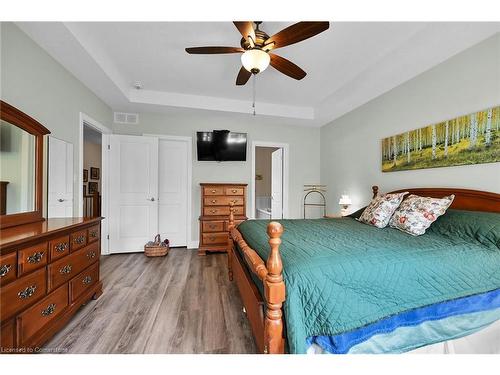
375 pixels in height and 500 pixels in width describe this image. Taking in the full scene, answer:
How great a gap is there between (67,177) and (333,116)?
14.0 ft

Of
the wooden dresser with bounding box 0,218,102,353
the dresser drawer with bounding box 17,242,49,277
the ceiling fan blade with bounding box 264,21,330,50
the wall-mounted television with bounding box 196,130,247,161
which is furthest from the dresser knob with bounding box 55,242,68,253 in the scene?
the wall-mounted television with bounding box 196,130,247,161

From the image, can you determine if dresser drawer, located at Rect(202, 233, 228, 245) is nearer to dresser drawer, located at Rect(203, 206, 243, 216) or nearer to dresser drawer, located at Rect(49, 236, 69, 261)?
dresser drawer, located at Rect(203, 206, 243, 216)

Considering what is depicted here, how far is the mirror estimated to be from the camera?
1.54 metres

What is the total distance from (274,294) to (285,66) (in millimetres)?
2134

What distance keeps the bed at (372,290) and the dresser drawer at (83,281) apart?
141 cm

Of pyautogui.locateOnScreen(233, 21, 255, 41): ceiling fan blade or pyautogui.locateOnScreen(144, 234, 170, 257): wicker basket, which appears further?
pyautogui.locateOnScreen(144, 234, 170, 257): wicker basket

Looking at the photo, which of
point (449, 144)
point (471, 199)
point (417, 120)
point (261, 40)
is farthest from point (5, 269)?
point (417, 120)

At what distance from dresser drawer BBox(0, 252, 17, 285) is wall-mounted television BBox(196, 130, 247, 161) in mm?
3023

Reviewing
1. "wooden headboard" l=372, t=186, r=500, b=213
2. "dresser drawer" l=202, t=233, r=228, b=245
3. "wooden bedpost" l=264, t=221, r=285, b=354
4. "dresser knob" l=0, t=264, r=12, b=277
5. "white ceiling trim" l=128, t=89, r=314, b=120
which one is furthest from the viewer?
→ "dresser drawer" l=202, t=233, r=228, b=245

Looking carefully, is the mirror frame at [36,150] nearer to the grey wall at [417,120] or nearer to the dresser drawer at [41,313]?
the dresser drawer at [41,313]

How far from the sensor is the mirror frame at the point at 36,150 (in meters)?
1.53

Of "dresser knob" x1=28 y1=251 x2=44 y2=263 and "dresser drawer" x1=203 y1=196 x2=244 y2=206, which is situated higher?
"dresser drawer" x1=203 y1=196 x2=244 y2=206
